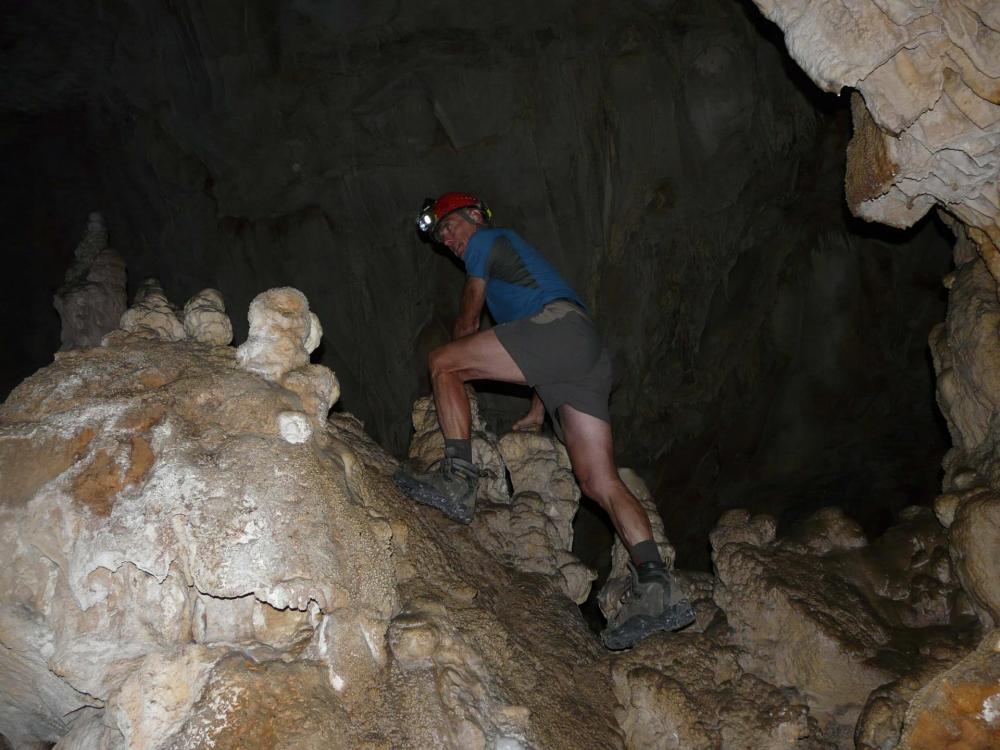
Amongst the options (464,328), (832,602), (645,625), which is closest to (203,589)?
(645,625)

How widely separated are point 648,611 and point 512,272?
153cm

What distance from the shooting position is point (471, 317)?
3.68 meters

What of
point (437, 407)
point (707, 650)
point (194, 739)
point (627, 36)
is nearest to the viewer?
point (194, 739)

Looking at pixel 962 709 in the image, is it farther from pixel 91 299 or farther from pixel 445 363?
pixel 91 299

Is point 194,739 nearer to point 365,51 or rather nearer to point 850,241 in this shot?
point 365,51

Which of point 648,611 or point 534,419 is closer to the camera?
point 648,611

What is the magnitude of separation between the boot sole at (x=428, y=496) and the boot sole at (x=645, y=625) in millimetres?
734

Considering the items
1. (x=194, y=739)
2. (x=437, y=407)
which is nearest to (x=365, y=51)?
(x=437, y=407)

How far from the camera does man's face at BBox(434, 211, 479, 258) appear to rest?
3771mm

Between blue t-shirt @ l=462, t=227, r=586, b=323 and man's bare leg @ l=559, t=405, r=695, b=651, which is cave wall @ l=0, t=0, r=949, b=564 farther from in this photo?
man's bare leg @ l=559, t=405, r=695, b=651

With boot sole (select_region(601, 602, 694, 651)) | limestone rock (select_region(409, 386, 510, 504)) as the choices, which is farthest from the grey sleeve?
boot sole (select_region(601, 602, 694, 651))

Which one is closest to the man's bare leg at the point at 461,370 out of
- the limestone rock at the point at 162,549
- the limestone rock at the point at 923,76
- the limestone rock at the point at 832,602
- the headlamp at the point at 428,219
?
the headlamp at the point at 428,219

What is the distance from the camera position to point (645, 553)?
10.7 ft

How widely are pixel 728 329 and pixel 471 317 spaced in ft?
13.8
